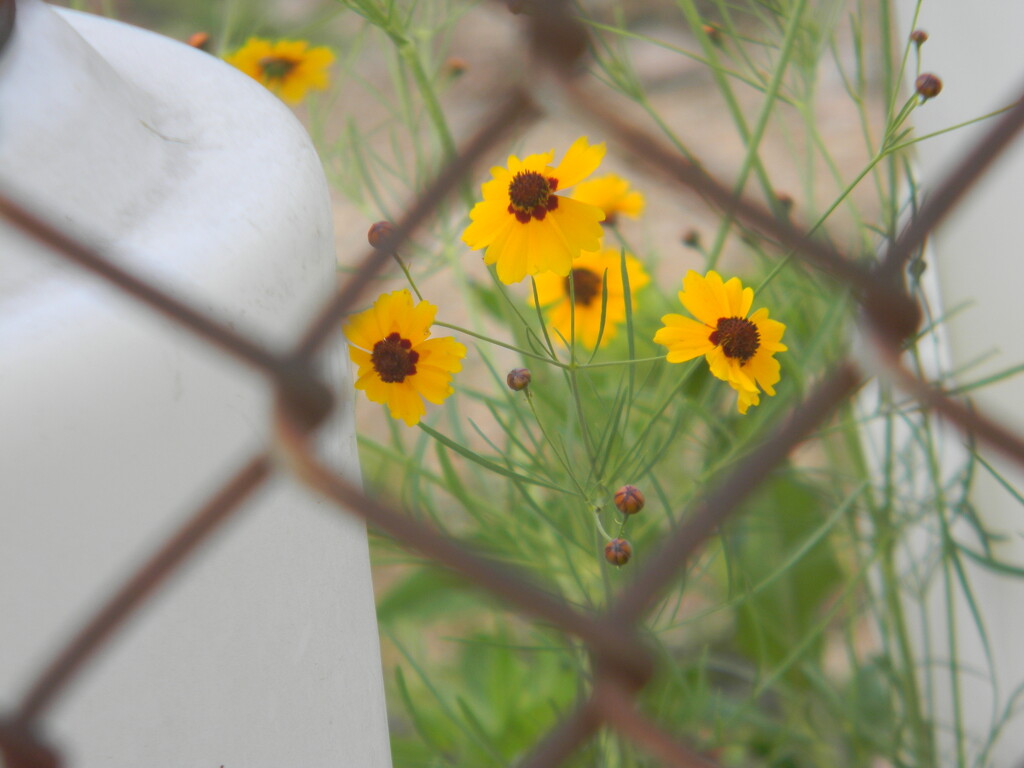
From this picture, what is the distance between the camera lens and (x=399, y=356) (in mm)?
458

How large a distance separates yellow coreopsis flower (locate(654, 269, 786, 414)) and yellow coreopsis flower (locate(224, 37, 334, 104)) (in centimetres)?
40

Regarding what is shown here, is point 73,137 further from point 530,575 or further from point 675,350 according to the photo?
point 530,575

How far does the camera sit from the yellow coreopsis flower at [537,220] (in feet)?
1.40

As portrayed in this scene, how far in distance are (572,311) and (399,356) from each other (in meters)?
0.08

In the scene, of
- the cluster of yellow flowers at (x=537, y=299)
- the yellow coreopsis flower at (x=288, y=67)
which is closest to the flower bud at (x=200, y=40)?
the yellow coreopsis flower at (x=288, y=67)

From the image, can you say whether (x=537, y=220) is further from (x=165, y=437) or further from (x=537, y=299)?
(x=165, y=437)

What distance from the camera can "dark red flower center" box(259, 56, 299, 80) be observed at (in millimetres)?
736

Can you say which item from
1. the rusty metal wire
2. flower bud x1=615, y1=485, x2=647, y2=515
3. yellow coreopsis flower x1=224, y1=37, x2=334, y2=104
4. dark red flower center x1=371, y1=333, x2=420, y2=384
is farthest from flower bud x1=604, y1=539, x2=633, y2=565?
yellow coreopsis flower x1=224, y1=37, x2=334, y2=104

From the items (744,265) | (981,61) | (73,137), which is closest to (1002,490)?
(981,61)

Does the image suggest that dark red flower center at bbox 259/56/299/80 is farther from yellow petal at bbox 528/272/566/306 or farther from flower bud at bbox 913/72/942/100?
flower bud at bbox 913/72/942/100

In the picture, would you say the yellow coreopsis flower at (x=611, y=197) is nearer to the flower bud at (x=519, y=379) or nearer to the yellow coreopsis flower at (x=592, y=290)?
the yellow coreopsis flower at (x=592, y=290)

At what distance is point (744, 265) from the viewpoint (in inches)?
57.6

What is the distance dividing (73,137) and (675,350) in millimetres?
248

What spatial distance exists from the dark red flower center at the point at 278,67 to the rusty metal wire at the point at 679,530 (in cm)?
51
